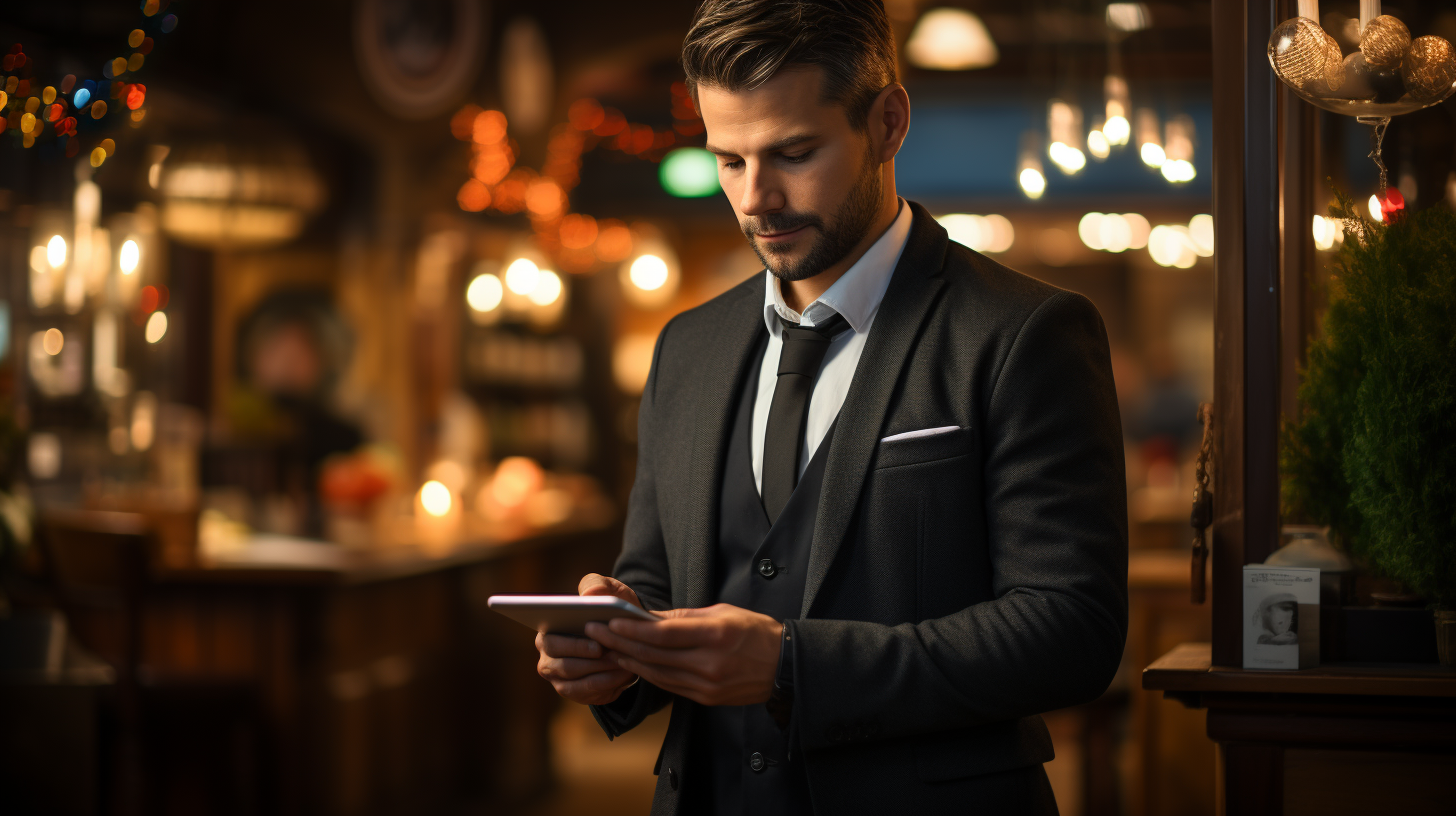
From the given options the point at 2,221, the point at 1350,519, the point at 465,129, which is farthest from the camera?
the point at 465,129

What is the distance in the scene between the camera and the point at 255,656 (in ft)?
13.0

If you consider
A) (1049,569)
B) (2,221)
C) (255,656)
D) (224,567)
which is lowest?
(255,656)

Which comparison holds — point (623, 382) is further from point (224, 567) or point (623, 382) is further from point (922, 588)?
point (922, 588)

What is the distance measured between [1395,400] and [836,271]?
30.1 inches

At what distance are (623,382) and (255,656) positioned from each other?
7.38 meters

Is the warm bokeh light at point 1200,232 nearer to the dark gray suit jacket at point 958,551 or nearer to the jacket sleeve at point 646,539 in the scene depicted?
the jacket sleeve at point 646,539

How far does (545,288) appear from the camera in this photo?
7.83 meters

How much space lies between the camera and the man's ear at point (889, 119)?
1.51 m

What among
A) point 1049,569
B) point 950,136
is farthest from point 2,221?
point 950,136

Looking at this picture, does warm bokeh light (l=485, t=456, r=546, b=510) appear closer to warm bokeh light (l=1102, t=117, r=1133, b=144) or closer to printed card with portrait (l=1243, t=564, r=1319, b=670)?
warm bokeh light (l=1102, t=117, r=1133, b=144)

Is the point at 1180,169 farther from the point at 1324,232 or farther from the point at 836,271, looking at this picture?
the point at 836,271

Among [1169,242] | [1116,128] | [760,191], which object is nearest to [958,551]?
[760,191]

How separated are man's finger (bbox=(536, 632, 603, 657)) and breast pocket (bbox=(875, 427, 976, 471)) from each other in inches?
14.7

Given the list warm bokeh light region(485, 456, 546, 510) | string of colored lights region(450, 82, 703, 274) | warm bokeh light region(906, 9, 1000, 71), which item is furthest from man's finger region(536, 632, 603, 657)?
warm bokeh light region(906, 9, 1000, 71)
